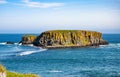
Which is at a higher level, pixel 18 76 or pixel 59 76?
pixel 18 76

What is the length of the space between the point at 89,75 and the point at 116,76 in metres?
5.77

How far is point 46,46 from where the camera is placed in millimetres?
197875

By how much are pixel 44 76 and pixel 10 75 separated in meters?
31.4

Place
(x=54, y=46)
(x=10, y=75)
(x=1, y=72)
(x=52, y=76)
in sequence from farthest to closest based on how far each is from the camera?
1. (x=54, y=46)
2. (x=52, y=76)
3. (x=10, y=75)
4. (x=1, y=72)

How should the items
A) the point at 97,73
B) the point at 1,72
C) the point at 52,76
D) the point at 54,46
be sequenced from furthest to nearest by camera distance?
the point at 54,46 < the point at 97,73 < the point at 52,76 < the point at 1,72

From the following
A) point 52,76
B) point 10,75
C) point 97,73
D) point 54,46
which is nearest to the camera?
point 10,75

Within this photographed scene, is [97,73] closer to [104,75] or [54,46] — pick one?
[104,75]

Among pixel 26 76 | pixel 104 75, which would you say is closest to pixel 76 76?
pixel 104 75

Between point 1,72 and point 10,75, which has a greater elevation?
point 1,72

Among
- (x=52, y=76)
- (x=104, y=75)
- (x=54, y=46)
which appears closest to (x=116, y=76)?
(x=104, y=75)

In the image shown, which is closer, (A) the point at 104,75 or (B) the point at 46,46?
(A) the point at 104,75

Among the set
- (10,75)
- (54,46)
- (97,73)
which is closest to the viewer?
(10,75)

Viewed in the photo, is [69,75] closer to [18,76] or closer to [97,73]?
[97,73]

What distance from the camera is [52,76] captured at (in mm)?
68500
